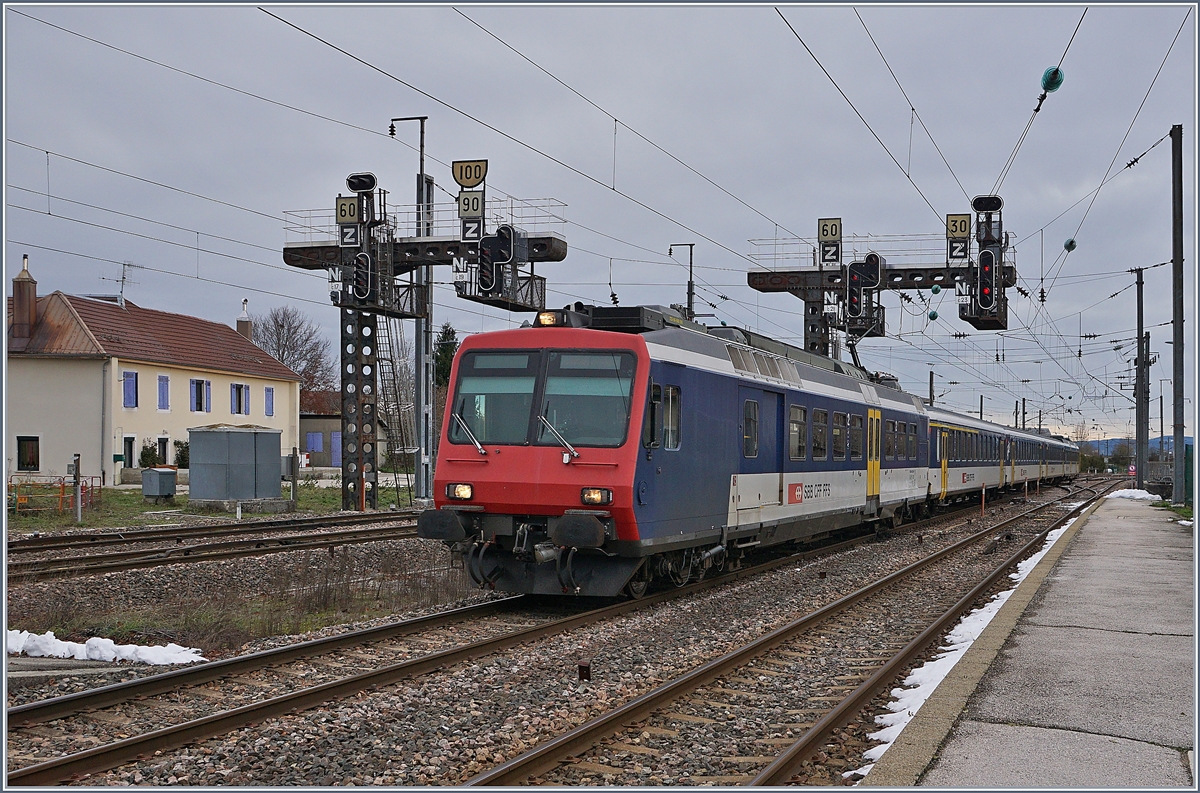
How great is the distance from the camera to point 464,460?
455 inches

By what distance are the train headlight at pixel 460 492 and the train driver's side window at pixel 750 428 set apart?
161 inches

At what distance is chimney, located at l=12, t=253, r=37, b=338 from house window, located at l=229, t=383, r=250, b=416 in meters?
8.61

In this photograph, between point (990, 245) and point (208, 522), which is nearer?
point (208, 522)

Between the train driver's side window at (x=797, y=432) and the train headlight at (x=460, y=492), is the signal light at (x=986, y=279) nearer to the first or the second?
the train driver's side window at (x=797, y=432)

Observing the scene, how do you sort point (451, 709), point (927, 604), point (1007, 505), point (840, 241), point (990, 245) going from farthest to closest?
point (1007, 505)
point (840, 241)
point (990, 245)
point (927, 604)
point (451, 709)

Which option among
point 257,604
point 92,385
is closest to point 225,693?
point 257,604

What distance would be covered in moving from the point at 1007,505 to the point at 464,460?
29567 millimetres

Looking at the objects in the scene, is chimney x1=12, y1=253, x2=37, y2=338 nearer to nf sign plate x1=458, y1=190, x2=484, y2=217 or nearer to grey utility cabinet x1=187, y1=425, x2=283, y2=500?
grey utility cabinet x1=187, y1=425, x2=283, y2=500

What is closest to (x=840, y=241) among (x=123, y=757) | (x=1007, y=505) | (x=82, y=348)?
(x=1007, y=505)

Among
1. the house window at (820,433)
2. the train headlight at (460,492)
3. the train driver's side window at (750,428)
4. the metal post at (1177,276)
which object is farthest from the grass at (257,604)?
the metal post at (1177,276)

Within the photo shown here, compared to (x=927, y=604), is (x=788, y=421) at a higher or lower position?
higher

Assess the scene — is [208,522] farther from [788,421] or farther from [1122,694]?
[1122,694]

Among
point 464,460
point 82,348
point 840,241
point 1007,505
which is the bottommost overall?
point 1007,505

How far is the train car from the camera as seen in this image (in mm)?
28250
